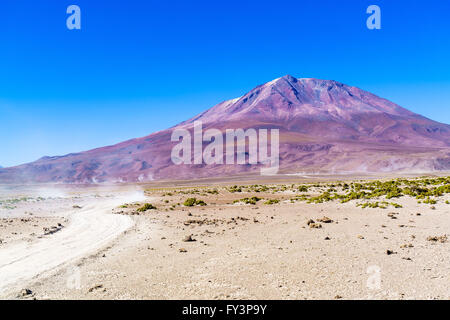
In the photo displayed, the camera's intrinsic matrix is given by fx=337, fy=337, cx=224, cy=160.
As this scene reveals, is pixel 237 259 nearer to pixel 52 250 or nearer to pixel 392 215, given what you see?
pixel 52 250

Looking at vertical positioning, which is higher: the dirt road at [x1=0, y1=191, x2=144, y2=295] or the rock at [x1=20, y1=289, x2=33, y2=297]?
the rock at [x1=20, y1=289, x2=33, y2=297]

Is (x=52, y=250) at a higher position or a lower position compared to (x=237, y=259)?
lower

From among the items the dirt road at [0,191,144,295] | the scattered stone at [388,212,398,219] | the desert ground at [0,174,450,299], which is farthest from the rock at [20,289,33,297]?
the scattered stone at [388,212,398,219]

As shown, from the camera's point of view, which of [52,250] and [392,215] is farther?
[392,215]

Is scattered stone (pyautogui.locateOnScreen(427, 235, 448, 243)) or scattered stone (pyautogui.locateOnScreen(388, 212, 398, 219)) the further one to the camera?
scattered stone (pyautogui.locateOnScreen(388, 212, 398, 219))

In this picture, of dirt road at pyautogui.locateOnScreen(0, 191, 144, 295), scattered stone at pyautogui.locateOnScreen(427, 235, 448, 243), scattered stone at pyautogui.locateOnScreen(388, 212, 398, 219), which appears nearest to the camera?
dirt road at pyautogui.locateOnScreen(0, 191, 144, 295)

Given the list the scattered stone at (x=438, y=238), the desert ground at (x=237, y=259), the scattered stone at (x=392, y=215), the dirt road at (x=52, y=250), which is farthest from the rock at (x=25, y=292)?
the scattered stone at (x=392, y=215)

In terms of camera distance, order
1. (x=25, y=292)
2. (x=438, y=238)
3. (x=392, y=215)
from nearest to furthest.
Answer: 1. (x=25, y=292)
2. (x=438, y=238)
3. (x=392, y=215)

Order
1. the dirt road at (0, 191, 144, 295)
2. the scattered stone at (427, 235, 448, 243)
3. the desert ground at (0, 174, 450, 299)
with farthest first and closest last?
the scattered stone at (427, 235, 448, 243)
the dirt road at (0, 191, 144, 295)
the desert ground at (0, 174, 450, 299)

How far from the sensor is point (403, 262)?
10172 millimetres

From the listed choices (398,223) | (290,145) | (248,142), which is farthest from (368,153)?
(398,223)

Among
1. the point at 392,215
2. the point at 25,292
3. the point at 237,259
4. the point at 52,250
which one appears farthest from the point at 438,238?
the point at 52,250

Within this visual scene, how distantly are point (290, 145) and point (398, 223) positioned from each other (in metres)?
166

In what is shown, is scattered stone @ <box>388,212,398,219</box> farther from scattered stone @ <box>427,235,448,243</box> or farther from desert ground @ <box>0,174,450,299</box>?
scattered stone @ <box>427,235,448,243</box>
